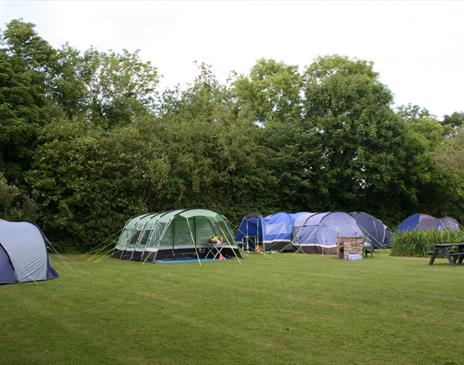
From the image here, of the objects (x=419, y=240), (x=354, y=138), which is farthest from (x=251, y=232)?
(x=354, y=138)

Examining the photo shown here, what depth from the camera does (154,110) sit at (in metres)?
30.5

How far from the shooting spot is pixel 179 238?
60.8 feet

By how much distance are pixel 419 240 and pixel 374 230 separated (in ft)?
20.7

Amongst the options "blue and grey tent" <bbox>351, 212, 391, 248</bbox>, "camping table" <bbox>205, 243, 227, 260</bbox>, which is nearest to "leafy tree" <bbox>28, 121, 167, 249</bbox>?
"camping table" <bbox>205, 243, 227, 260</bbox>

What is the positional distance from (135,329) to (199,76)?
91.0 ft

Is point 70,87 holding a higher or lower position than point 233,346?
higher

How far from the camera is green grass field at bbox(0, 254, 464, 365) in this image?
225 inches

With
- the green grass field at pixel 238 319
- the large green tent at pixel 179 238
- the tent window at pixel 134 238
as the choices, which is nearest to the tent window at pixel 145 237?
the large green tent at pixel 179 238

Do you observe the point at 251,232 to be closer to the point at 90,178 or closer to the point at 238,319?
the point at 90,178

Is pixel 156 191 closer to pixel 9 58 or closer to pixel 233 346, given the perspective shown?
pixel 9 58

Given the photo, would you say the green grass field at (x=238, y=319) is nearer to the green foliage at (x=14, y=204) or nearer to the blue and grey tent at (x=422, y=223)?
the green foliage at (x=14, y=204)

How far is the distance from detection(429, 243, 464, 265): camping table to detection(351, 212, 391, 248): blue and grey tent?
8867mm

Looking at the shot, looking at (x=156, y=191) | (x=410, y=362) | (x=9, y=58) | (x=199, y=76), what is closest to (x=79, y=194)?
(x=156, y=191)

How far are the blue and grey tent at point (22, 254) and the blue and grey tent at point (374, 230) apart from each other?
52.7ft
